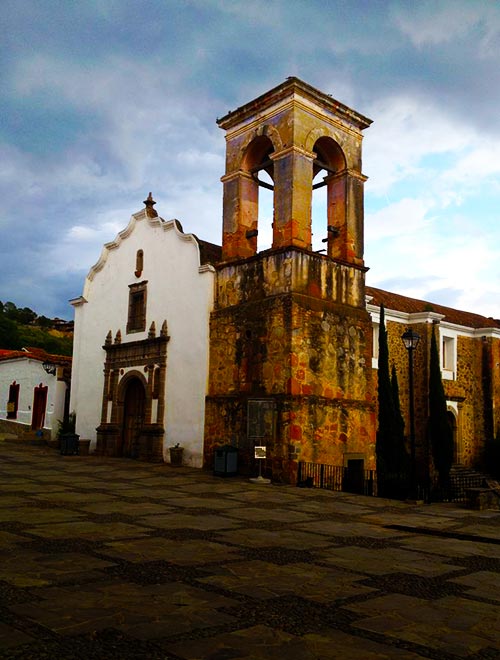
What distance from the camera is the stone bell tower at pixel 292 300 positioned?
1623 centimetres

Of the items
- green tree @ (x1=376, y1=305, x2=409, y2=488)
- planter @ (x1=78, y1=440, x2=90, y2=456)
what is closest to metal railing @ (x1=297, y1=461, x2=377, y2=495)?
green tree @ (x1=376, y1=305, x2=409, y2=488)

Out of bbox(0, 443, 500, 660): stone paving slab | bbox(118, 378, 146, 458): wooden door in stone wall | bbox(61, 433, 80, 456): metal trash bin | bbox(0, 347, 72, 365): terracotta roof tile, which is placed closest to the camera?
bbox(0, 443, 500, 660): stone paving slab

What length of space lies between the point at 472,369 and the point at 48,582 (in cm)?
2351

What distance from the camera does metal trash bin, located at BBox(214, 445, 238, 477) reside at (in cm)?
1622

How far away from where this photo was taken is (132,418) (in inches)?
857

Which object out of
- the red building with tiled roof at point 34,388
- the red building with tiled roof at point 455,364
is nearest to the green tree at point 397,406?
the red building with tiled roof at point 455,364

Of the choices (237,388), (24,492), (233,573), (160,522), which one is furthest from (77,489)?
(233,573)

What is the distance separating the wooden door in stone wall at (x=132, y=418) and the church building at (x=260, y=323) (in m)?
0.06

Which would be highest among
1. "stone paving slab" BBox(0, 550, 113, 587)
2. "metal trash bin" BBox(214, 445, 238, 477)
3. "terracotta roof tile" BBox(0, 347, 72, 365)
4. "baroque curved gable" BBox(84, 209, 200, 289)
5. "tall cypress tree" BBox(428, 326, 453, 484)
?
"baroque curved gable" BBox(84, 209, 200, 289)

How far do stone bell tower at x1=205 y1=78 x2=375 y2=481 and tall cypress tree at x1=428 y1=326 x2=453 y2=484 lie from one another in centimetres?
517

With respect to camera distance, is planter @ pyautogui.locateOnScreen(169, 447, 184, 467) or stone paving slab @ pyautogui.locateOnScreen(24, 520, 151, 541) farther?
planter @ pyautogui.locateOnScreen(169, 447, 184, 467)

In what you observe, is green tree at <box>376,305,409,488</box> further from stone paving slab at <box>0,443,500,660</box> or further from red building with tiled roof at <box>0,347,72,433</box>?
red building with tiled roof at <box>0,347,72,433</box>

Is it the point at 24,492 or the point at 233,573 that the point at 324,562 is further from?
the point at 24,492

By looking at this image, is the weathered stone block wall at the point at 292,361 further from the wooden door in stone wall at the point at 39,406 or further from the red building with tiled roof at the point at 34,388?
the wooden door in stone wall at the point at 39,406
